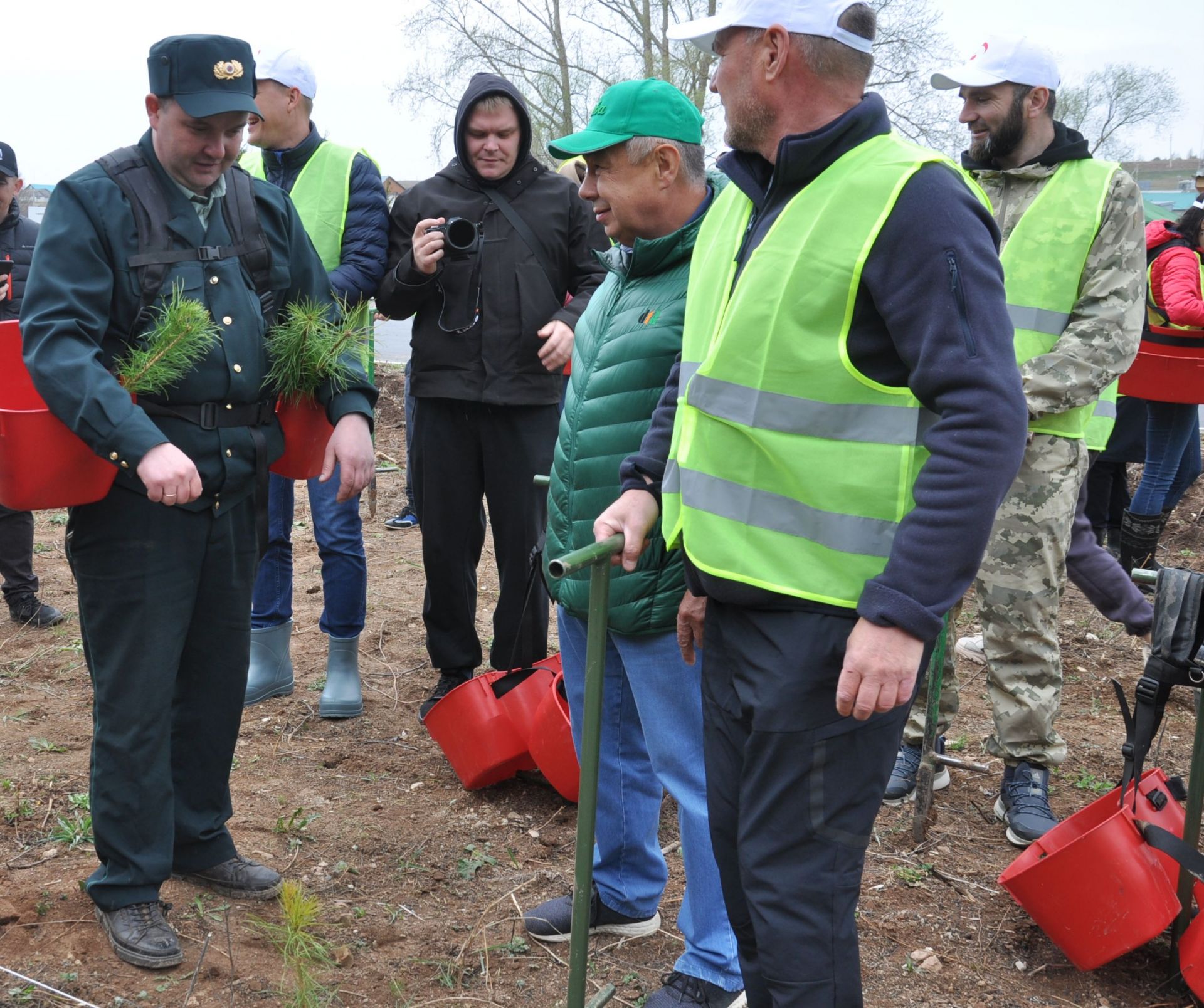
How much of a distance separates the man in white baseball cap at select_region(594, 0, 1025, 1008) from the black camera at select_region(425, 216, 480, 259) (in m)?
2.08

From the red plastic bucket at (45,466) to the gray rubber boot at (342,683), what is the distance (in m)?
2.03

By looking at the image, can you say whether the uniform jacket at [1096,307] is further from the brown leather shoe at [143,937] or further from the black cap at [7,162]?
the black cap at [7,162]

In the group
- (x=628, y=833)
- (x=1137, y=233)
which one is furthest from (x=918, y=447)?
(x=1137, y=233)

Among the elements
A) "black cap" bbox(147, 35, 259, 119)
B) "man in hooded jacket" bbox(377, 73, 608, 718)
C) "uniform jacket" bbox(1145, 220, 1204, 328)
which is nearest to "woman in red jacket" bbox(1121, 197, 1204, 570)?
"uniform jacket" bbox(1145, 220, 1204, 328)

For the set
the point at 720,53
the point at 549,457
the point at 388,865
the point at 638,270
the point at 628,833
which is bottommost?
the point at 388,865

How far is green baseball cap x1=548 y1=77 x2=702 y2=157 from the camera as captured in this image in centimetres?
260

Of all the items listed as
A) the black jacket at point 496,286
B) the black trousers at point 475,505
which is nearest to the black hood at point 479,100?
the black jacket at point 496,286

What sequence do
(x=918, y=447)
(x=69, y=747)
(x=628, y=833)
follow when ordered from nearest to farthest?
1. (x=918, y=447)
2. (x=628, y=833)
3. (x=69, y=747)

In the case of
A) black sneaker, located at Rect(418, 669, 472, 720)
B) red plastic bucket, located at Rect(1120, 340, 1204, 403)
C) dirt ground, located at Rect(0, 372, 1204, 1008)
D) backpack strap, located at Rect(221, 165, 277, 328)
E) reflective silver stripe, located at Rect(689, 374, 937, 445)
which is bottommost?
dirt ground, located at Rect(0, 372, 1204, 1008)

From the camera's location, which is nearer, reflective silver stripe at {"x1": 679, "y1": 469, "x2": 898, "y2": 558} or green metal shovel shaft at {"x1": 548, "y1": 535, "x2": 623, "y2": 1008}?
reflective silver stripe at {"x1": 679, "y1": 469, "x2": 898, "y2": 558}

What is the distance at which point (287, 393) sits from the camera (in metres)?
3.16

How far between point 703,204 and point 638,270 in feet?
0.69

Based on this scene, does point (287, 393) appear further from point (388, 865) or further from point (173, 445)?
point (388, 865)

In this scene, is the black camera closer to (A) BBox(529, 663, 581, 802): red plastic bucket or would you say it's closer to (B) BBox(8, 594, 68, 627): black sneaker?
(A) BBox(529, 663, 581, 802): red plastic bucket
